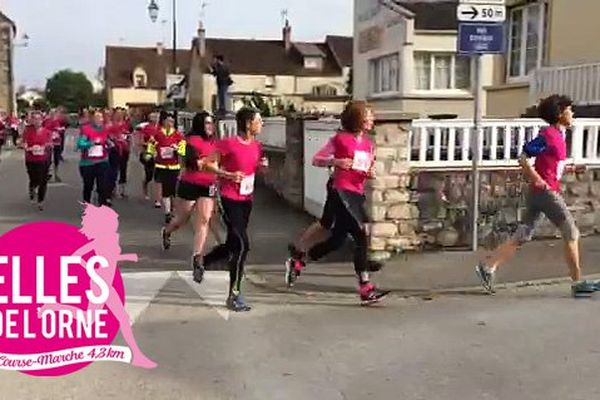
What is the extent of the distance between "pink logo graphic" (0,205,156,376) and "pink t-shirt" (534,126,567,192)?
3.84 metres

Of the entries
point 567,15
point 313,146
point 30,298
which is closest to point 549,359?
point 30,298

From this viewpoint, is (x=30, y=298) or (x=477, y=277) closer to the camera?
(x=30, y=298)

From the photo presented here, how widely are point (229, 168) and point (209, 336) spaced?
159 centimetres

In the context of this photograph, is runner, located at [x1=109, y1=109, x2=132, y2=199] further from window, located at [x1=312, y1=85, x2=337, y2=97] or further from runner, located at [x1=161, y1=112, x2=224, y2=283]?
window, located at [x1=312, y1=85, x2=337, y2=97]

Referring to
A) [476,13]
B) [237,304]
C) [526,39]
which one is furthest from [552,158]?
[526,39]

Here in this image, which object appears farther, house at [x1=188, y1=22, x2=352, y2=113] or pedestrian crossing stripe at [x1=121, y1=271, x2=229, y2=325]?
house at [x1=188, y1=22, x2=352, y2=113]

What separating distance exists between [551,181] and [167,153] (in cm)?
645

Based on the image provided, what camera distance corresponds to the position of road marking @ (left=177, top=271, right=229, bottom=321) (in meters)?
7.23

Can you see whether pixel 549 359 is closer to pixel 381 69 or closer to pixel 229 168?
pixel 229 168

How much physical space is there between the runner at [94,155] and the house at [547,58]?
7.88 metres

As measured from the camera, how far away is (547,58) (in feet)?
58.1

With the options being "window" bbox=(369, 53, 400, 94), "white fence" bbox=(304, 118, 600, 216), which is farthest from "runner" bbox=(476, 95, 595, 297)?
"window" bbox=(369, 53, 400, 94)

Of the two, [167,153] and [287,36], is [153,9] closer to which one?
[167,153]

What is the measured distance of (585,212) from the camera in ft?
33.7
